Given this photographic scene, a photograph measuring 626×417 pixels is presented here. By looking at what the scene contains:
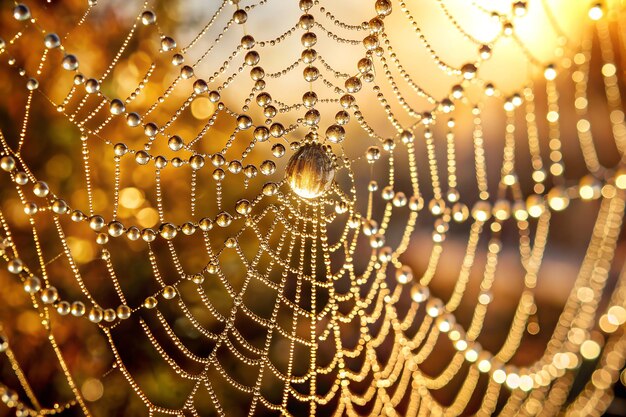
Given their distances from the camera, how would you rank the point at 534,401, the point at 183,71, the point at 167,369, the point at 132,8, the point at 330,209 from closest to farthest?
the point at 183,71
the point at 534,401
the point at 330,209
the point at 132,8
the point at 167,369

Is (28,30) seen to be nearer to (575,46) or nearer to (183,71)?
(183,71)

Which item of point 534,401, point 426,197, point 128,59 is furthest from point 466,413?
point 128,59

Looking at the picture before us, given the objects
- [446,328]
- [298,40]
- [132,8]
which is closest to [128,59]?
[132,8]

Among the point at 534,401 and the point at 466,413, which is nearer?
the point at 534,401

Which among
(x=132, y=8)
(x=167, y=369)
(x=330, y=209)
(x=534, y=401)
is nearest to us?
(x=534, y=401)

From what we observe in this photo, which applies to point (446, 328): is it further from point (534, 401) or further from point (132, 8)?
point (132, 8)

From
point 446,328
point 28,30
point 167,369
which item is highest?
point 28,30

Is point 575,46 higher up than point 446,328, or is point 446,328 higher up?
point 575,46
